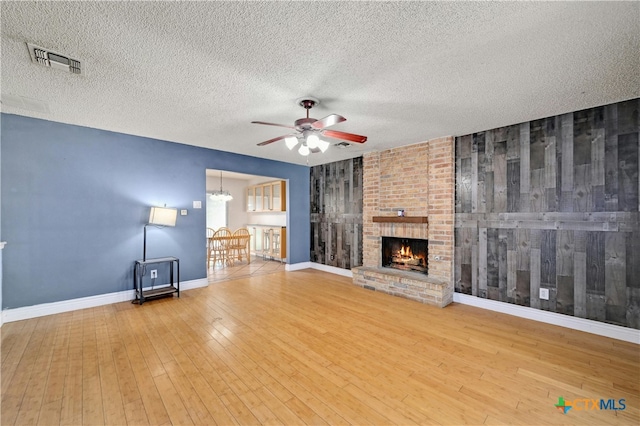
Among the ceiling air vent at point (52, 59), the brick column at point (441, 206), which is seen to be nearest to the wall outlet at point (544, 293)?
the brick column at point (441, 206)

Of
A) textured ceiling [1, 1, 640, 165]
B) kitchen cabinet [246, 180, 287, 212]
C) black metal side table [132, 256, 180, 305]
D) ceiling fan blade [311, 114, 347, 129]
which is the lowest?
black metal side table [132, 256, 180, 305]

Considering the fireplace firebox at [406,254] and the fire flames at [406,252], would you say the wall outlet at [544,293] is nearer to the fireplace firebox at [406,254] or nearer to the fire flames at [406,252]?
the fireplace firebox at [406,254]

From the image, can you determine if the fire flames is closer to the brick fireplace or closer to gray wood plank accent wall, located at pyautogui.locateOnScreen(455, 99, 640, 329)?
the brick fireplace

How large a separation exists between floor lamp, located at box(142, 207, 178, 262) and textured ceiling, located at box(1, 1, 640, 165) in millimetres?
1406

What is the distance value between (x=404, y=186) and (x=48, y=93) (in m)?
4.86

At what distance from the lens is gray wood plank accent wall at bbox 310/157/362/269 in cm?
560

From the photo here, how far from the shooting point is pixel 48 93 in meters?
2.68

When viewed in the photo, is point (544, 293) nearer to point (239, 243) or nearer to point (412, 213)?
point (412, 213)

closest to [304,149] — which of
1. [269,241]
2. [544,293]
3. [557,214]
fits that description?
[557,214]

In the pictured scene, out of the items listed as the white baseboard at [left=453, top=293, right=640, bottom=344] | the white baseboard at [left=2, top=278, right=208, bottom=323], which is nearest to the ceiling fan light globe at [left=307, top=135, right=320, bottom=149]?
the white baseboard at [left=453, top=293, right=640, bottom=344]

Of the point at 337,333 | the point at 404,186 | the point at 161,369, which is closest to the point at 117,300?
the point at 161,369

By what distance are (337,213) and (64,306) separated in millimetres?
4788

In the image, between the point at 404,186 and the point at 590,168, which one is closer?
the point at 590,168

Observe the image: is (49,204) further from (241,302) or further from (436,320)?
(436,320)
